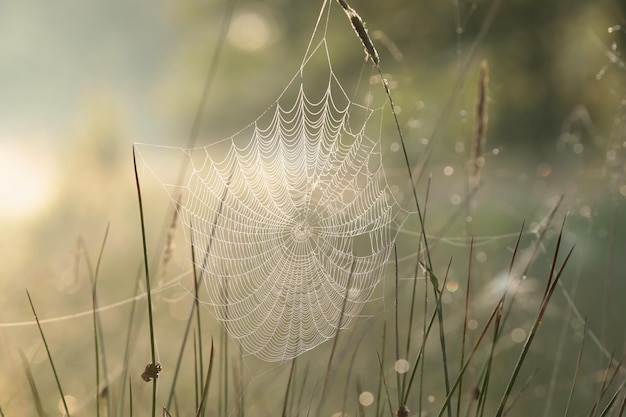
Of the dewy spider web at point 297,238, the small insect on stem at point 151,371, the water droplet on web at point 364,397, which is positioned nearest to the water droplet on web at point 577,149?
the dewy spider web at point 297,238

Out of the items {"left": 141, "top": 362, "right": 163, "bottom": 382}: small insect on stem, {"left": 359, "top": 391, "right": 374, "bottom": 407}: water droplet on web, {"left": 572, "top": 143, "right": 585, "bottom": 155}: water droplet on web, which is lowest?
{"left": 359, "top": 391, "right": 374, "bottom": 407}: water droplet on web

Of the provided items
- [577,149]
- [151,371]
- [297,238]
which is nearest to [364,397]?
[297,238]

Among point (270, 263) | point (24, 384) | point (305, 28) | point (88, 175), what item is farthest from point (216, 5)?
point (270, 263)

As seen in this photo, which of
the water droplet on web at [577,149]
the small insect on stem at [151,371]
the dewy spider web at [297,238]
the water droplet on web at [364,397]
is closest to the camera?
the small insect on stem at [151,371]

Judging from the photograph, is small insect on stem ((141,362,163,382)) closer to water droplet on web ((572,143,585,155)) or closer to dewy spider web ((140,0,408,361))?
dewy spider web ((140,0,408,361))

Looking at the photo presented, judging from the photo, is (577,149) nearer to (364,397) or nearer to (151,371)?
(364,397)

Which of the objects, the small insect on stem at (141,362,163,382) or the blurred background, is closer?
the small insect on stem at (141,362,163,382)

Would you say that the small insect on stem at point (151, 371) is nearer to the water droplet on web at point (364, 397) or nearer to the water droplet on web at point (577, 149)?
the water droplet on web at point (364, 397)

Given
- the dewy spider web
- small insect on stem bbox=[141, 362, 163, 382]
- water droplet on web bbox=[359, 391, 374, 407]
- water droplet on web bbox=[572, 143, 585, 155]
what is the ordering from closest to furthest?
small insect on stem bbox=[141, 362, 163, 382], water droplet on web bbox=[359, 391, 374, 407], the dewy spider web, water droplet on web bbox=[572, 143, 585, 155]

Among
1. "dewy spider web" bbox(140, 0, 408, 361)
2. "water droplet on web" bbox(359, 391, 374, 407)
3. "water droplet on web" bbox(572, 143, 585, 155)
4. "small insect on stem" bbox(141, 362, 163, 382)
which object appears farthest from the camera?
"water droplet on web" bbox(572, 143, 585, 155)

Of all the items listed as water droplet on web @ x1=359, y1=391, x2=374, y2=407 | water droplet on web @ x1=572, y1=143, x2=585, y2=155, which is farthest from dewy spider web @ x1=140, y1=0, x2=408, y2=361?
water droplet on web @ x1=572, y1=143, x2=585, y2=155

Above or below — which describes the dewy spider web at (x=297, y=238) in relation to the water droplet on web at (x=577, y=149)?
below
